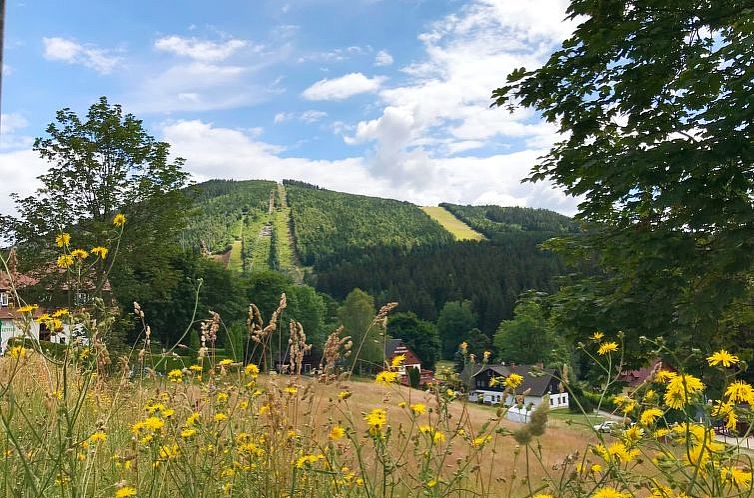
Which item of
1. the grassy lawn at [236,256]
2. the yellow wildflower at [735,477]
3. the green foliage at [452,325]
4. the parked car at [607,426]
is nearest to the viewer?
the yellow wildflower at [735,477]

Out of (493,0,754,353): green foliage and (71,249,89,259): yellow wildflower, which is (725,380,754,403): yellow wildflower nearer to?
(71,249,89,259): yellow wildflower

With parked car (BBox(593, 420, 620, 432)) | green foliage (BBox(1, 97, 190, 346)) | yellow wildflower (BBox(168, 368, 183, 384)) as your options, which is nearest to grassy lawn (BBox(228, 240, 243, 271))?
green foliage (BBox(1, 97, 190, 346))

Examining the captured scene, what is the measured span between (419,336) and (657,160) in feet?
272

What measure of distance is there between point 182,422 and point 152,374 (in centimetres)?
29

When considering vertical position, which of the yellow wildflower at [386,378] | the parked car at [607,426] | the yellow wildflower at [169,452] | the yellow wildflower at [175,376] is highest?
the yellow wildflower at [386,378]

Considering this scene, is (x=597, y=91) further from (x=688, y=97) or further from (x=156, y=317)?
(x=156, y=317)

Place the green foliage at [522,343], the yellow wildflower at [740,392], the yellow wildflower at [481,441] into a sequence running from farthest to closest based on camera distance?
the green foliage at [522,343] → the yellow wildflower at [481,441] → the yellow wildflower at [740,392]

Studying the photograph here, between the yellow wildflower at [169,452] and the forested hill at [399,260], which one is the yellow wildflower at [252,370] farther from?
the forested hill at [399,260]

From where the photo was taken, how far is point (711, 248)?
6.70m

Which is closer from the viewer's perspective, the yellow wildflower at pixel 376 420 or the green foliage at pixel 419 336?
the yellow wildflower at pixel 376 420

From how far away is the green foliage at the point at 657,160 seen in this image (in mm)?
6043

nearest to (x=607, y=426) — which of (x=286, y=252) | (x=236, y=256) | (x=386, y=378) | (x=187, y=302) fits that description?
(x=386, y=378)

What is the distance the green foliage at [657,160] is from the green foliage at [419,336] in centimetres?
7961

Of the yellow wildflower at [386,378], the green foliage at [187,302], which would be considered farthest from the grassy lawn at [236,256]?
the yellow wildflower at [386,378]
